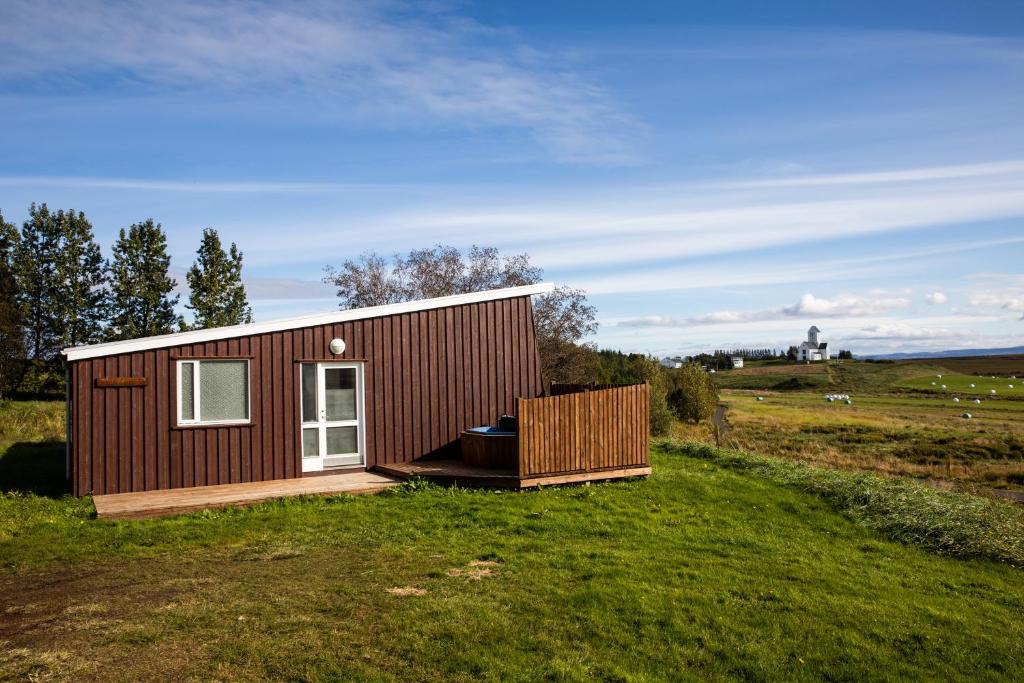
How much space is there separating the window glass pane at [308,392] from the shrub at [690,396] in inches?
1503

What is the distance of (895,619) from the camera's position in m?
6.93

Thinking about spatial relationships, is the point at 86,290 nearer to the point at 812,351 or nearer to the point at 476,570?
the point at 476,570

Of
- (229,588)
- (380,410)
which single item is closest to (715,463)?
(380,410)

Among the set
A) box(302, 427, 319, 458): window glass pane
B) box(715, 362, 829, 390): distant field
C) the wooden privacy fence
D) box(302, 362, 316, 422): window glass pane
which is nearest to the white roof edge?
A: box(302, 362, 316, 422): window glass pane

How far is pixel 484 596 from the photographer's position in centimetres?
655

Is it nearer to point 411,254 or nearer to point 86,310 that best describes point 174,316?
point 86,310

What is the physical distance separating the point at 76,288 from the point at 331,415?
24817mm

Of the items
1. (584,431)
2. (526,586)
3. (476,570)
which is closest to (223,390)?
(584,431)

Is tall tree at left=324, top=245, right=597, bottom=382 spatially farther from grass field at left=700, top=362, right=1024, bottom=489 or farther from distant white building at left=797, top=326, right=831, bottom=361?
distant white building at left=797, top=326, right=831, bottom=361

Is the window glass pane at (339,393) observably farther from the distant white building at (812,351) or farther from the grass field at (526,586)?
the distant white building at (812,351)

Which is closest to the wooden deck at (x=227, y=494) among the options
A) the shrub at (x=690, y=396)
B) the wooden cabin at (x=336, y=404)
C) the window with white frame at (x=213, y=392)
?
the wooden cabin at (x=336, y=404)

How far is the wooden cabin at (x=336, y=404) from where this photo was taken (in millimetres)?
11609

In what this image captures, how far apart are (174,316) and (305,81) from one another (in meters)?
23.9

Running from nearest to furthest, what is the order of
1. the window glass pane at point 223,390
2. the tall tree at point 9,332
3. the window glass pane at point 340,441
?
the window glass pane at point 223,390, the window glass pane at point 340,441, the tall tree at point 9,332
